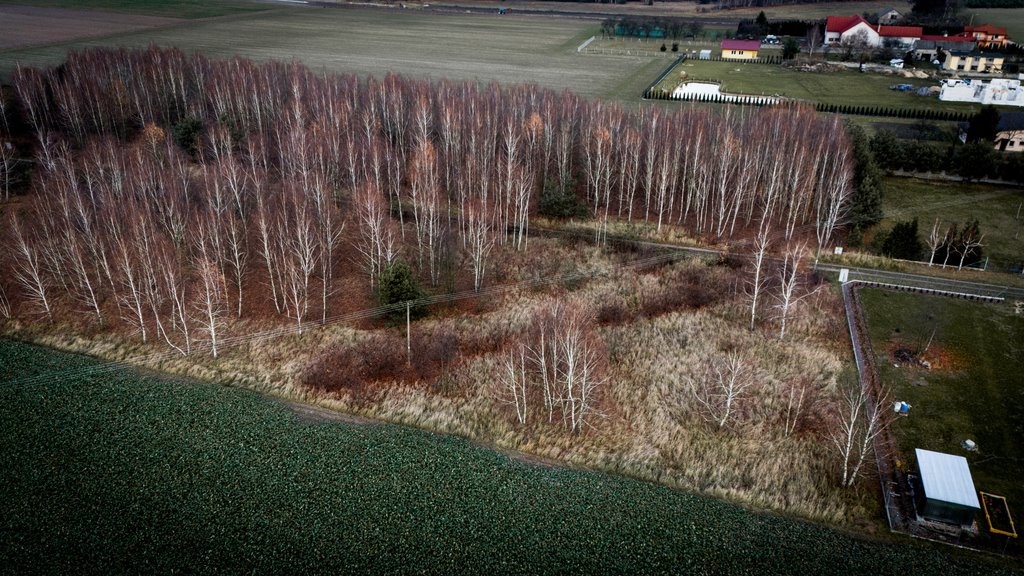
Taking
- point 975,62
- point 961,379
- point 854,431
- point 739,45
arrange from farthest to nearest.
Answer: point 739,45 < point 975,62 < point 961,379 < point 854,431

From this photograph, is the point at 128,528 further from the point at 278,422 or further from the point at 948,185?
the point at 948,185

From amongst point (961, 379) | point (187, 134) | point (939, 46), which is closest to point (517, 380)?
point (961, 379)

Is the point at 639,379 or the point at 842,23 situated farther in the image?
the point at 842,23

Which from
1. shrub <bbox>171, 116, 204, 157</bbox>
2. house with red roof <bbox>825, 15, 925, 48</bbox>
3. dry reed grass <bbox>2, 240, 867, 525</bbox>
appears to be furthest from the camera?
house with red roof <bbox>825, 15, 925, 48</bbox>

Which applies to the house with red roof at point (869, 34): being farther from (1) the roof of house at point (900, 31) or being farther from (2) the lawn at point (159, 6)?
(2) the lawn at point (159, 6)

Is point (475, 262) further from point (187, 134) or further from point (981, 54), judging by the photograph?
point (981, 54)

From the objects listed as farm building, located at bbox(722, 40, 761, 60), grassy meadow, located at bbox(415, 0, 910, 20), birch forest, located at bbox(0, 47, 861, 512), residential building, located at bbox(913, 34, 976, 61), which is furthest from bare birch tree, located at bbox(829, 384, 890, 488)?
grassy meadow, located at bbox(415, 0, 910, 20)

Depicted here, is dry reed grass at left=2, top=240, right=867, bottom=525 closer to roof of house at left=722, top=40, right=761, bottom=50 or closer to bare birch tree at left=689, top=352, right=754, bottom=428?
bare birch tree at left=689, top=352, right=754, bottom=428
